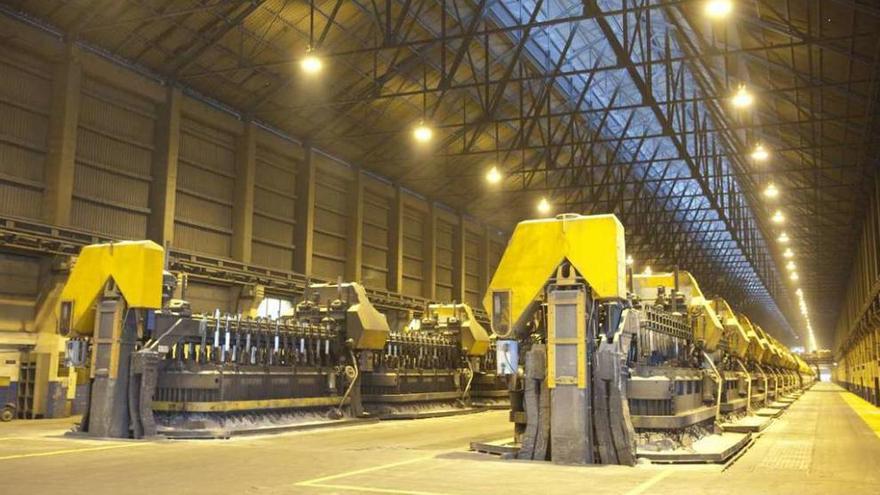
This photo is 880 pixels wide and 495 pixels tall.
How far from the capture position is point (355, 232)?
33.3m

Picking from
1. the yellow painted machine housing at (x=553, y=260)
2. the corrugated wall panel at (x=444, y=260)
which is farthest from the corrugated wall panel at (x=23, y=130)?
the corrugated wall panel at (x=444, y=260)

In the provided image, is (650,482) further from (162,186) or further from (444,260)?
(444,260)

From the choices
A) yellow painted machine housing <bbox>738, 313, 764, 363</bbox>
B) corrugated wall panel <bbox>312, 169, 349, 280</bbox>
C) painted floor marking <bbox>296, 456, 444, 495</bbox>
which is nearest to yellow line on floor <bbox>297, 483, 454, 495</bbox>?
painted floor marking <bbox>296, 456, 444, 495</bbox>

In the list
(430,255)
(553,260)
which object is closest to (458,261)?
(430,255)

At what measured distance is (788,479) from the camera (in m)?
8.77

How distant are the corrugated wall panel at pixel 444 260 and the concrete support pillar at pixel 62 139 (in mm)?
21931

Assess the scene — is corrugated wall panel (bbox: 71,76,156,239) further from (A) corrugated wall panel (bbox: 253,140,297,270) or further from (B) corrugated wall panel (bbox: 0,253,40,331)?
(A) corrugated wall panel (bbox: 253,140,297,270)

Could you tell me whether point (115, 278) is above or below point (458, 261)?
below

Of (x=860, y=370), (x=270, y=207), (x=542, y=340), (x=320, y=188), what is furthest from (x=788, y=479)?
(x=860, y=370)

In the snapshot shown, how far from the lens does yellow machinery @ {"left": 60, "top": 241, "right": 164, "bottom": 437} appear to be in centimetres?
1282

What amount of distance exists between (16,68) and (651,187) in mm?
34935

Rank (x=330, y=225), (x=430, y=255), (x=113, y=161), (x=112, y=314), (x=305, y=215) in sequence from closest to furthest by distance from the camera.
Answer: (x=112, y=314)
(x=113, y=161)
(x=305, y=215)
(x=330, y=225)
(x=430, y=255)

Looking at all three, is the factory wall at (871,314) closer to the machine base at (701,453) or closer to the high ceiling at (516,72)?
the high ceiling at (516,72)

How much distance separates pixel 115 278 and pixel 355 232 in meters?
20.4
